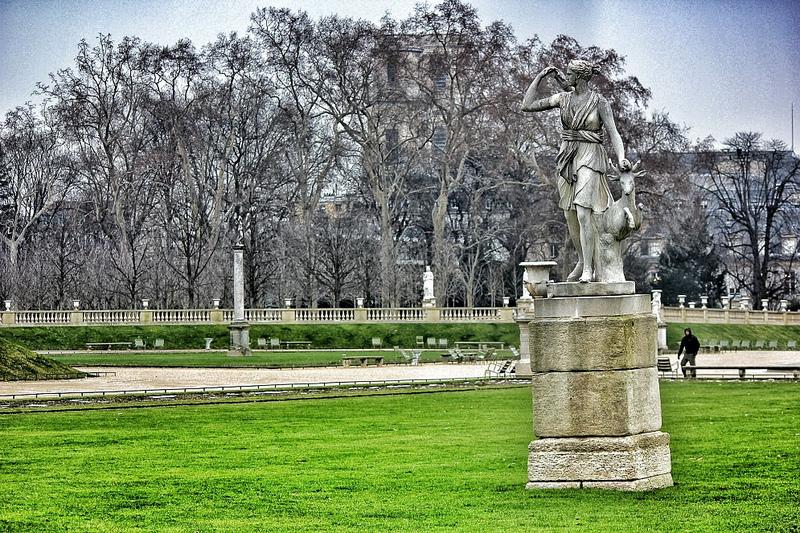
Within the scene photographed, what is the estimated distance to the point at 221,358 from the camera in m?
58.2

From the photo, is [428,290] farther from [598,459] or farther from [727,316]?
[598,459]

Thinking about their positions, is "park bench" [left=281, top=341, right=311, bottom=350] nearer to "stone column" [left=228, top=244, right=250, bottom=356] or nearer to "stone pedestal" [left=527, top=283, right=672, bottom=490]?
"stone column" [left=228, top=244, right=250, bottom=356]

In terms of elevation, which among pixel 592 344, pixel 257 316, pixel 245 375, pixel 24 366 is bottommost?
pixel 245 375

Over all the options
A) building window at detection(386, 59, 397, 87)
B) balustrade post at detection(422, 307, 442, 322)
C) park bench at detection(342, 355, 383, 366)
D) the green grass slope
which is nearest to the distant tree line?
building window at detection(386, 59, 397, 87)

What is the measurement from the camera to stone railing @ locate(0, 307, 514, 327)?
73.2 meters

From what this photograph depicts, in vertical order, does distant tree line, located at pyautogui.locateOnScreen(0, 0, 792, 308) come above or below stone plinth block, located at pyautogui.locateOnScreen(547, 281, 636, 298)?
above

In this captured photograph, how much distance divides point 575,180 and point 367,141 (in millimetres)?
70293

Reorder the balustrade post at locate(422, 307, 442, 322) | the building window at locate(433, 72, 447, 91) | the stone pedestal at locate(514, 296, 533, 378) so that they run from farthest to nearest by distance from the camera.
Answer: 1. the building window at locate(433, 72, 447, 91)
2. the balustrade post at locate(422, 307, 442, 322)
3. the stone pedestal at locate(514, 296, 533, 378)

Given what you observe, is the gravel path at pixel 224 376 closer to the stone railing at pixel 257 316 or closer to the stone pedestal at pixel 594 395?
the stone railing at pixel 257 316

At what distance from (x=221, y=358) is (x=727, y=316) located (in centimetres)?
3417

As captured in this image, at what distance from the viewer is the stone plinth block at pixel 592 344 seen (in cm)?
1382

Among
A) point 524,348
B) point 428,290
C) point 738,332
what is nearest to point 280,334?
point 428,290

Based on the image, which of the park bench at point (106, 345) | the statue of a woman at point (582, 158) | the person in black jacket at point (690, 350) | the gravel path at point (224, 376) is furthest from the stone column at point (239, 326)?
the statue of a woman at point (582, 158)

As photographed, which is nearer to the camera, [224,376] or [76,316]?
[224,376]
